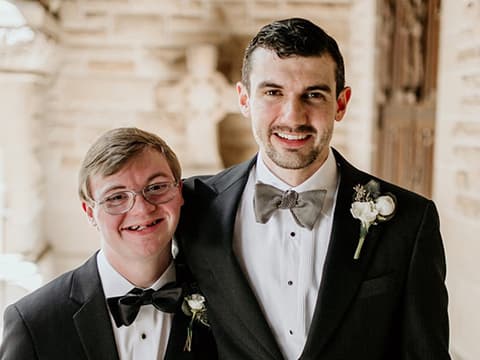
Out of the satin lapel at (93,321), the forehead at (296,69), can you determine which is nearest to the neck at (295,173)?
the forehead at (296,69)

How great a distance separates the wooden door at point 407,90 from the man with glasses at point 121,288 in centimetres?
202

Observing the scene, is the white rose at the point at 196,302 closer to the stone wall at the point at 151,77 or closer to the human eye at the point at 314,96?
the human eye at the point at 314,96

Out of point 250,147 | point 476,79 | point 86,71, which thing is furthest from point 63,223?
point 476,79

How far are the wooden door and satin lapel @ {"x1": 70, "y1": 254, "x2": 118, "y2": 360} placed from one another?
2.15m

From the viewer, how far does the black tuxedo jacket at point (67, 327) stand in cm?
136

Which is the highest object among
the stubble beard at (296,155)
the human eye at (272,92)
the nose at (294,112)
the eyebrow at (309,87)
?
the eyebrow at (309,87)

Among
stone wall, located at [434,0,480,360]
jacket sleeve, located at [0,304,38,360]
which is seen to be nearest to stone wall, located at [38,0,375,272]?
stone wall, located at [434,0,480,360]

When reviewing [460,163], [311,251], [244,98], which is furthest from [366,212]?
[460,163]

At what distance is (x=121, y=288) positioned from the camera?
4.77 feet

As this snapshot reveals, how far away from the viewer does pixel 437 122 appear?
2.82 metres

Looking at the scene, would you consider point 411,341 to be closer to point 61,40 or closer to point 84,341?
point 84,341

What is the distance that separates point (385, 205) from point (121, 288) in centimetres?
65

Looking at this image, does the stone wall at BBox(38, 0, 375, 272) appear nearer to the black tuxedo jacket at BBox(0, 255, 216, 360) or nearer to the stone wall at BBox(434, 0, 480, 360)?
the stone wall at BBox(434, 0, 480, 360)

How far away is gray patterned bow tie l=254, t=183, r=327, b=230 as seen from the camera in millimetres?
1444
